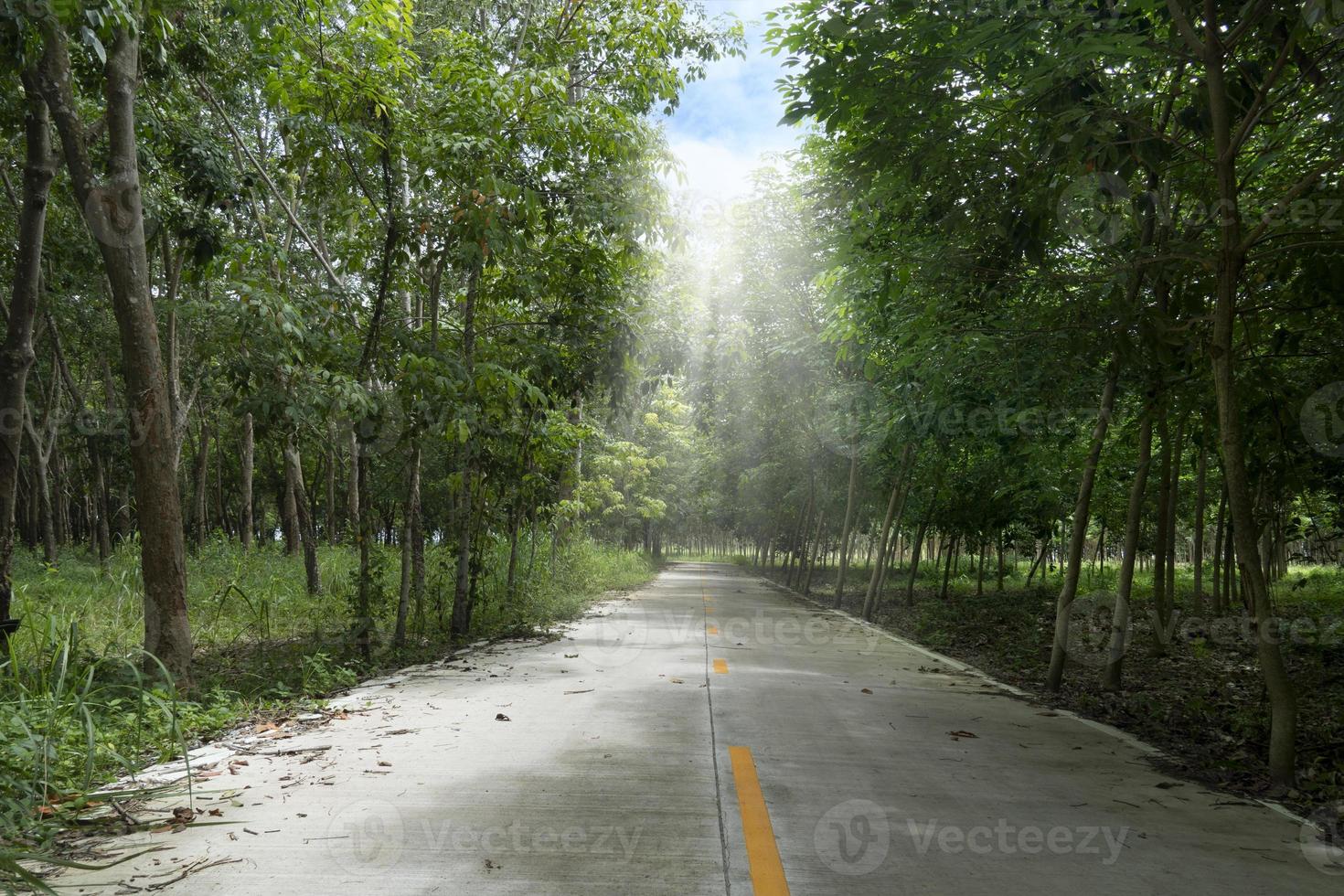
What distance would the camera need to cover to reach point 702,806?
14.9ft

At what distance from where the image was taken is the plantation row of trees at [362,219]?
7113mm

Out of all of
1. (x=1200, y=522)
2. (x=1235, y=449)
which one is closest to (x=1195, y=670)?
(x=1200, y=522)

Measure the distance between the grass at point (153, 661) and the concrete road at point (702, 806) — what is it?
57 cm

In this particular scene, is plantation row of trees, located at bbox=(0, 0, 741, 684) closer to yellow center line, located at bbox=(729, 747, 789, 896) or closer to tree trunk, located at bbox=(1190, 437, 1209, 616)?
yellow center line, located at bbox=(729, 747, 789, 896)

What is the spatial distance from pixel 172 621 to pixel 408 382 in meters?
3.11

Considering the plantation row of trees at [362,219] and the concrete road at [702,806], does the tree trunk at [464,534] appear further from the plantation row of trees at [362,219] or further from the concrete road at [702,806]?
the concrete road at [702,806]

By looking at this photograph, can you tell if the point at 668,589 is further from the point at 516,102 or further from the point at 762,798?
the point at 762,798

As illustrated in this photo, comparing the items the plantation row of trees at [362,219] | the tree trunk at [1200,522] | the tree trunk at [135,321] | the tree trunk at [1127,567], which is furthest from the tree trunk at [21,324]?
the tree trunk at [1200,522]

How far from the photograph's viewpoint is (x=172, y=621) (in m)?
7.12

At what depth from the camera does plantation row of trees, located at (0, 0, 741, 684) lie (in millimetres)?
7113

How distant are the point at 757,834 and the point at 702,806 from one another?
1.59ft

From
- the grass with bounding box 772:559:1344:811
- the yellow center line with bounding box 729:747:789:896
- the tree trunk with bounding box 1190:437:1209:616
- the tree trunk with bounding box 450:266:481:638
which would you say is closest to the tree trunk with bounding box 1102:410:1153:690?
the grass with bounding box 772:559:1344:811

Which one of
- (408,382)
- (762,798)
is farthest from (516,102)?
(762,798)

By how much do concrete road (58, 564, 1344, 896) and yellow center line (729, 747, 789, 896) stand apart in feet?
0.05
